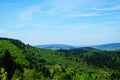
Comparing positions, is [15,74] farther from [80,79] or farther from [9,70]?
[80,79]

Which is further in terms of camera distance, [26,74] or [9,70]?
[26,74]

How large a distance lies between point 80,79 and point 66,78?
12.7m

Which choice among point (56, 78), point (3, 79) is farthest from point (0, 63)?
point (3, 79)

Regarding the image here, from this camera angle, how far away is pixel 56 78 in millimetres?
146000

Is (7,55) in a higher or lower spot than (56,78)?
higher

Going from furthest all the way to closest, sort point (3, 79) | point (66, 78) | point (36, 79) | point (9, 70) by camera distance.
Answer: point (66, 78) < point (36, 79) < point (9, 70) < point (3, 79)

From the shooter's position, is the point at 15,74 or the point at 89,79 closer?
the point at 15,74

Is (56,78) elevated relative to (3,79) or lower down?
lower down

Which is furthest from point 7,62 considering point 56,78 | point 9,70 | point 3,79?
point 3,79

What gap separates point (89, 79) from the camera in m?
156

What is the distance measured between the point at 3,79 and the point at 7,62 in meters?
83.9

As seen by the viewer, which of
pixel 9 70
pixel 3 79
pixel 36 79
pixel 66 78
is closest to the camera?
pixel 3 79

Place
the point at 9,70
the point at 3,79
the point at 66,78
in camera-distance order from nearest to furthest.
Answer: the point at 3,79
the point at 9,70
the point at 66,78

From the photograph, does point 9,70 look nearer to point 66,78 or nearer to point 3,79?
point 66,78
